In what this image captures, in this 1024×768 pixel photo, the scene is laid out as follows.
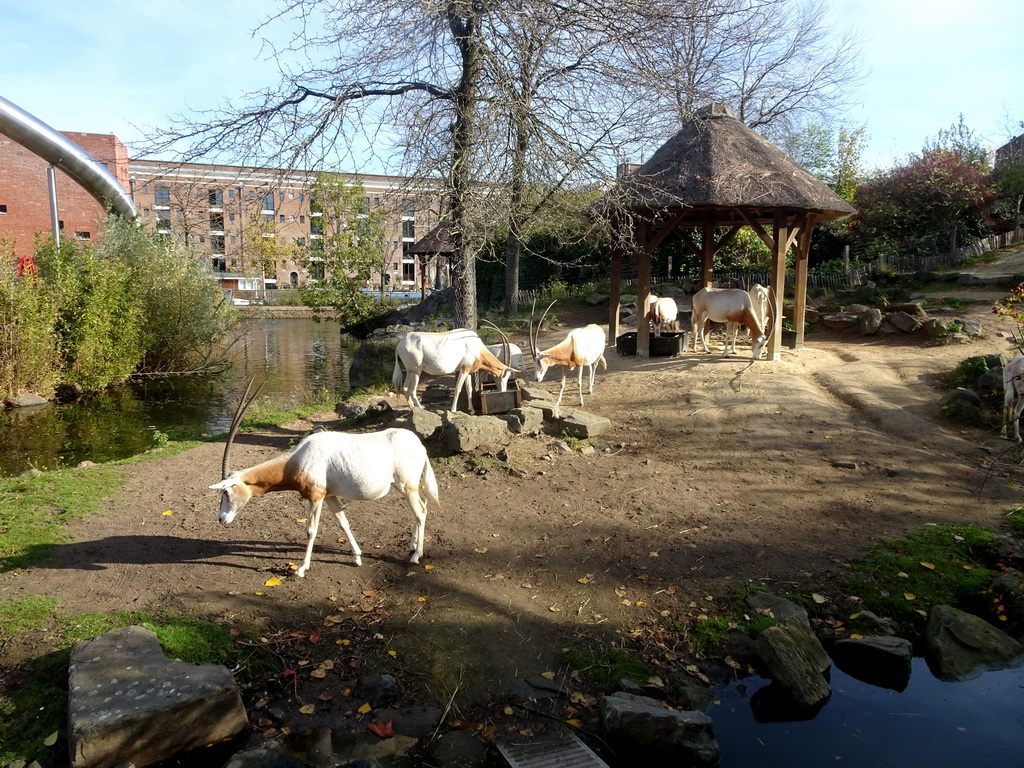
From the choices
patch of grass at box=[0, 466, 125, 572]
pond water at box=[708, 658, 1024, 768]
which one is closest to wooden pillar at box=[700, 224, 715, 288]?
pond water at box=[708, 658, 1024, 768]

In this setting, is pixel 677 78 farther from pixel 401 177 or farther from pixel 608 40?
pixel 401 177

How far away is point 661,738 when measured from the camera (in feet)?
12.8

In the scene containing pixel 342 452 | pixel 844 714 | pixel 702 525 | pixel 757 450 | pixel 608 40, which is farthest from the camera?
pixel 608 40

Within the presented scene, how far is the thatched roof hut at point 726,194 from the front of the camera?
1259cm

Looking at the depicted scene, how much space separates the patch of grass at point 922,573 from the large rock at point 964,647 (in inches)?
9.9

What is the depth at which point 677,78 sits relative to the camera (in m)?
10.6

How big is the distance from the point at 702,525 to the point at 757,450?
2648mm

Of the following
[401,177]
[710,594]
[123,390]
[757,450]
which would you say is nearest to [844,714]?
[710,594]

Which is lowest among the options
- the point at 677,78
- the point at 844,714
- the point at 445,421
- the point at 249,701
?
the point at 844,714

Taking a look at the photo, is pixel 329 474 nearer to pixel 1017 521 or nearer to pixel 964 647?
pixel 964 647

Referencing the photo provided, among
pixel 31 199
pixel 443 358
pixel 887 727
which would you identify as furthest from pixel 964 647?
pixel 31 199

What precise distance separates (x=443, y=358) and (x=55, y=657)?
6.04 meters

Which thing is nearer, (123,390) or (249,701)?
(249,701)

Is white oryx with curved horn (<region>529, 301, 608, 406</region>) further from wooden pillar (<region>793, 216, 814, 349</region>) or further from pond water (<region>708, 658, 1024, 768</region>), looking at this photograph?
pond water (<region>708, 658, 1024, 768</region>)
